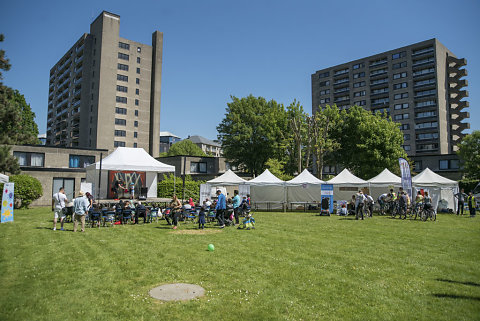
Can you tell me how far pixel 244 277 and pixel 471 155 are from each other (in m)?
41.7

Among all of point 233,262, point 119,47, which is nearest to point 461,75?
point 119,47

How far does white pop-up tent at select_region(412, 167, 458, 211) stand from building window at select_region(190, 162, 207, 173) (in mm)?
25088

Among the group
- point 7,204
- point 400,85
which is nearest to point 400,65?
point 400,85

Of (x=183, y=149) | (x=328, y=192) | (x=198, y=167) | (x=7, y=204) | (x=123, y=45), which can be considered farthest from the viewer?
(x=183, y=149)

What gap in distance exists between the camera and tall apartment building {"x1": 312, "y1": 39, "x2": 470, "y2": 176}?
61.8 m

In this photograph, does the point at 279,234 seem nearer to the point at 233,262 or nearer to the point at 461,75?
the point at 233,262

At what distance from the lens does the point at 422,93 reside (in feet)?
209

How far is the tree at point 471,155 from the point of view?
1455 inches

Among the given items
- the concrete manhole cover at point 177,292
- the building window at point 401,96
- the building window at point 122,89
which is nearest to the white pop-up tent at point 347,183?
the concrete manhole cover at point 177,292

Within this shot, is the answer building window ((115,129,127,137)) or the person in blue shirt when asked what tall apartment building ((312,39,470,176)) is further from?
the person in blue shirt

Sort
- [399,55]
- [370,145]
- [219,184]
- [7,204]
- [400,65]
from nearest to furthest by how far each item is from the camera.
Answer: [7,204] < [219,184] < [370,145] < [400,65] < [399,55]

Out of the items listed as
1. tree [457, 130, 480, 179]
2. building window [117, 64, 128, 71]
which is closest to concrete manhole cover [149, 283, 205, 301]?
tree [457, 130, 480, 179]

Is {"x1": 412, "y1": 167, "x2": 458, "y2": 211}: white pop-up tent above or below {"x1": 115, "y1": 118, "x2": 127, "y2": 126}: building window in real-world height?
below

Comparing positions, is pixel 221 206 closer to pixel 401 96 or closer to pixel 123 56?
pixel 123 56
